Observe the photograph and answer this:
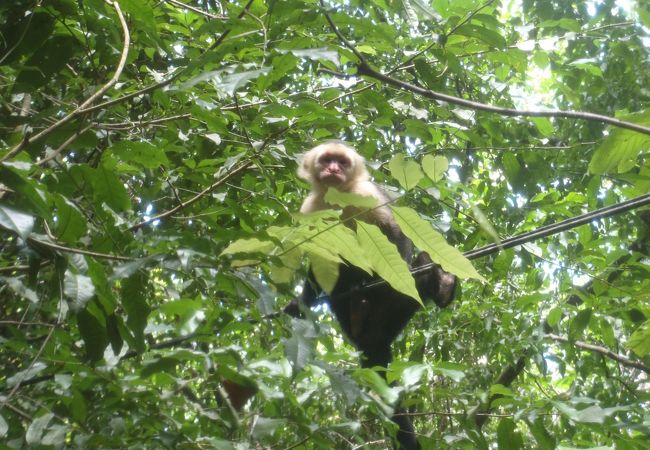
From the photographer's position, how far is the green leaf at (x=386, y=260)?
1603 millimetres

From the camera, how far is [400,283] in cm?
161

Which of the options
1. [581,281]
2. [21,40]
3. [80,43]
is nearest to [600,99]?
[581,281]

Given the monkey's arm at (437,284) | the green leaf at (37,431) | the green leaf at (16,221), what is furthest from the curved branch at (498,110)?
the monkey's arm at (437,284)

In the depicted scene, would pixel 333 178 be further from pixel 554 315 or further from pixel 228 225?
pixel 554 315

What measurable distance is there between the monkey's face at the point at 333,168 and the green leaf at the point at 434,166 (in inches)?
130

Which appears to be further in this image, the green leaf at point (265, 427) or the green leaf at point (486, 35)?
the green leaf at point (486, 35)

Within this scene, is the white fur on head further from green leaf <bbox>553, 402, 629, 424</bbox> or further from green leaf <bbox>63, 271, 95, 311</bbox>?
green leaf <bbox>63, 271, 95, 311</bbox>

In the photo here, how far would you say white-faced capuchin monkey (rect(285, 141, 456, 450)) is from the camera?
468cm

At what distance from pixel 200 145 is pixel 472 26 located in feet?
6.60

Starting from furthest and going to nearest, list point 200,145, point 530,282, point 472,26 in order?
1. point 530,282
2. point 200,145
3. point 472,26

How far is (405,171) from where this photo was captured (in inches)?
67.4

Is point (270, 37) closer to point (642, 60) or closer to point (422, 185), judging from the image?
point (422, 185)

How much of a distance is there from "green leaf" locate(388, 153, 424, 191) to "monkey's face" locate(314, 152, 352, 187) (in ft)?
11.0

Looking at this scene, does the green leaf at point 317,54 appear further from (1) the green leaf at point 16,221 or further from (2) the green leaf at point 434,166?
(1) the green leaf at point 16,221
